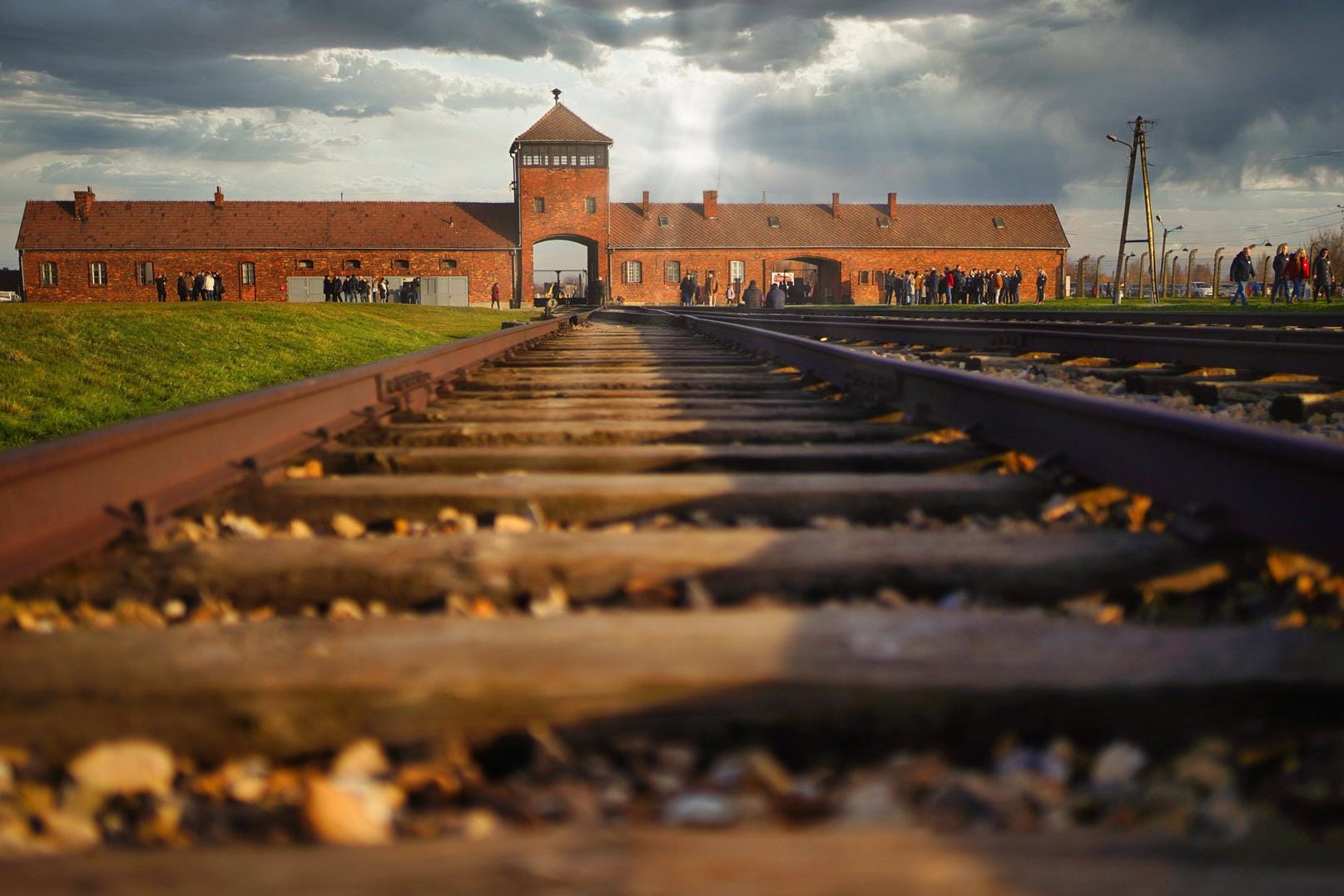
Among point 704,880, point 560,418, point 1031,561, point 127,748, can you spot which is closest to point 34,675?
point 127,748

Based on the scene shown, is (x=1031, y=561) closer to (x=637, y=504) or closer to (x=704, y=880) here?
(x=637, y=504)

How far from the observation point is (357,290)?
51.1 metres

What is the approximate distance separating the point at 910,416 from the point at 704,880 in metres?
3.18

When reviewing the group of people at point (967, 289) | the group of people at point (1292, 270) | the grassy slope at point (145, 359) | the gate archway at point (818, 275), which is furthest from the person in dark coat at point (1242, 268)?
the gate archway at point (818, 275)

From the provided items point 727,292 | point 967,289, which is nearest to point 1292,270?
point 967,289

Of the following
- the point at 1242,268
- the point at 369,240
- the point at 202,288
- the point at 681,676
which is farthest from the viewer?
the point at 369,240

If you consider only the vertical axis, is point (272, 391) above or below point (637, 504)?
above

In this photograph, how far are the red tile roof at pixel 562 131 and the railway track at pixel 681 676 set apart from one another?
5868 centimetres

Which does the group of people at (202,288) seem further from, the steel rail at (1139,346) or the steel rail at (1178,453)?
the steel rail at (1178,453)

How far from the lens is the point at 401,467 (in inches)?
119

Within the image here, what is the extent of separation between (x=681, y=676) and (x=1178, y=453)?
5.11ft

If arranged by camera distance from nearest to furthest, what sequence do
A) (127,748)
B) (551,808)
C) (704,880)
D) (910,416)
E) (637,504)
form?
(704,880) < (551,808) < (127,748) < (637,504) < (910,416)

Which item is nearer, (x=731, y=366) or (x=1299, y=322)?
(x=731, y=366)

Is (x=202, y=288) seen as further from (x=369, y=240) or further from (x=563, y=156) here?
(x=563, y=156)
